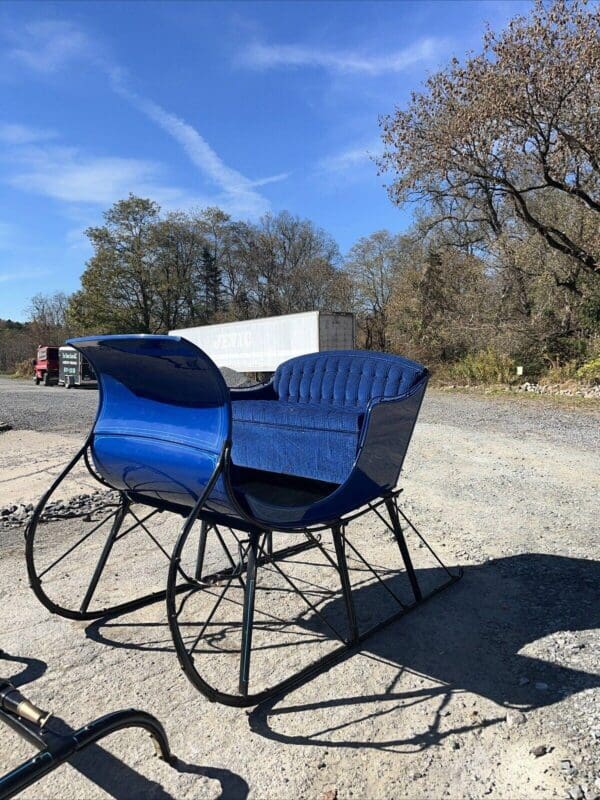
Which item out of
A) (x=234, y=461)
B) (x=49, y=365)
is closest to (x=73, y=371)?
(x=49, y=365)

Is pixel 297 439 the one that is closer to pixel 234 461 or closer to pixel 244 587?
pixel 234 461

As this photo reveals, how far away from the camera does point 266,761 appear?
201 cm

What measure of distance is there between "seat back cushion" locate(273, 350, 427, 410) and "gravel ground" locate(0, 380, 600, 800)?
3.51 ft

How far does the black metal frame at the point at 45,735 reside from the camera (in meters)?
1.53

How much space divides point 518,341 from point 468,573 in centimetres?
1513

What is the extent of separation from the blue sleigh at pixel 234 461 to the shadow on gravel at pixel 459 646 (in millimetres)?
122

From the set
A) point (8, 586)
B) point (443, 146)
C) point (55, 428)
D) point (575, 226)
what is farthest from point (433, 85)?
point (8, 586)

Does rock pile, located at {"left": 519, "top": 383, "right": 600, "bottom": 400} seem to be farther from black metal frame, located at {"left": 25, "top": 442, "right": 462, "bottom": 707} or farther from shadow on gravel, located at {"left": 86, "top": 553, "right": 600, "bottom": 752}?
black metal frame, located at {"left": 25, "top": 442, "right": 462, "bottom": 707}

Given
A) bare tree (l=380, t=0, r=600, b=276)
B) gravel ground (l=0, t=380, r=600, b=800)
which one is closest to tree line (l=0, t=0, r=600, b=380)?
bare tree (l=380, t=0, r=600, b=276)

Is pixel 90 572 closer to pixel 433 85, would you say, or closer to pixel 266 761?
pixel 266 761

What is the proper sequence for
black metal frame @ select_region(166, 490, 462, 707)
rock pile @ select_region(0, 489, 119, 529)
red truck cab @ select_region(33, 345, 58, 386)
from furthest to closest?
1. red truck cab @ select_region(33, 345, 58, 386)
2. rock pile @ select_region(0, 489, 119, 529)
3. black metal frame @ select_region(166, 490, 462, 707)

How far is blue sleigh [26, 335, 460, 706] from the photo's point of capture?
7.27ft

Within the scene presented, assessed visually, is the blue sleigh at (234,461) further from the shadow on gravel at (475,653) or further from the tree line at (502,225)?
the tree line at (502,225)

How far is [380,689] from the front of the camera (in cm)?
243
